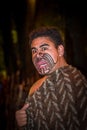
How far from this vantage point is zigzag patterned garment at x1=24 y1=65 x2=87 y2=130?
8.28 feet

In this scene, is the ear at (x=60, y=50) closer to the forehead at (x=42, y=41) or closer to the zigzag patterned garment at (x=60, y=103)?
the forehead at (x=42, y=41)

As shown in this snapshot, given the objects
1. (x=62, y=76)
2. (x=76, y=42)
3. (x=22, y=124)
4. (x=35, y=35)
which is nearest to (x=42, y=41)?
(x=35, y=35)

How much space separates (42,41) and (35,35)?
3.3 inches

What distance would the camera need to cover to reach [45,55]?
287cm

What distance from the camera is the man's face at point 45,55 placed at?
2865 mm

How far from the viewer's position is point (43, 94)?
2.69 meters

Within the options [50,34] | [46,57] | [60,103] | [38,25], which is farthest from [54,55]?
[38,25]

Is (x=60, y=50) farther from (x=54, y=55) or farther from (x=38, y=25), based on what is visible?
(x=38, y=25)

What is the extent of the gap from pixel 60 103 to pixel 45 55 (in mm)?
484

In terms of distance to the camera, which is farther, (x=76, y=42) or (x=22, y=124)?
(x=76, y=42)

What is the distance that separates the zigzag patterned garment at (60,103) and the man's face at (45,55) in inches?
5.2

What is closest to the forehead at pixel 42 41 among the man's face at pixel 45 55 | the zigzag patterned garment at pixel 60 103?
the man's face at pixel 45 55

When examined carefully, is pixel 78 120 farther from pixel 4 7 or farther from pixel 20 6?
pixel 4 7

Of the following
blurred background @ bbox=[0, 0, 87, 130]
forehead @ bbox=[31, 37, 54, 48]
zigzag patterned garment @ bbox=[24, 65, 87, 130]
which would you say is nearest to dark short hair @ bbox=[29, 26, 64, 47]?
forehead @ bbox=[31, 37, 54, 48]
